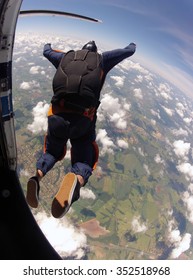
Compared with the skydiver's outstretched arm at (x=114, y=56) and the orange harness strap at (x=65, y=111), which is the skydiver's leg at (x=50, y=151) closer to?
the orange harness strap at (x=65, y=111)

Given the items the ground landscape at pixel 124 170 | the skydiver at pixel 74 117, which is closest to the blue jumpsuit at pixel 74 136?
the skydiver at pixel 74 117

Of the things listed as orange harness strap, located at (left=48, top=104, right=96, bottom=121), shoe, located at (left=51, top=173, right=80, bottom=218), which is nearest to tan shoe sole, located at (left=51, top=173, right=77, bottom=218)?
shoe, located at (left=51, top=173, right=80, bottom=218)

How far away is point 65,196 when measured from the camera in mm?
1940

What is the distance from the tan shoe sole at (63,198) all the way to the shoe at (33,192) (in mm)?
232

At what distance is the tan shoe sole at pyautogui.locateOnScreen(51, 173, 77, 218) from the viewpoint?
1881mm

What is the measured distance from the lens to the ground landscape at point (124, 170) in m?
56.8

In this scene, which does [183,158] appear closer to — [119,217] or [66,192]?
[119,217]

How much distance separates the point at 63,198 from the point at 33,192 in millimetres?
329

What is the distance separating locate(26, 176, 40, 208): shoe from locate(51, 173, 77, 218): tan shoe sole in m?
0.23

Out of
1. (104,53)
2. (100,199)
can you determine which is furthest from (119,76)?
(104,53)

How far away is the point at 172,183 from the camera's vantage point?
11644 centimetres

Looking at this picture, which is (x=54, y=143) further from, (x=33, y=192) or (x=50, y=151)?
(x=33, y=192)

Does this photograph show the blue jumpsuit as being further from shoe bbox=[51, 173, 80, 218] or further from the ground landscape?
the ground landscape
